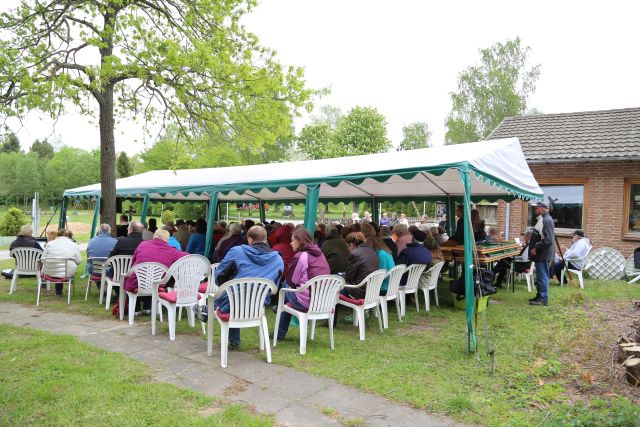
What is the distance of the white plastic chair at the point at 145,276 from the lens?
5660mm

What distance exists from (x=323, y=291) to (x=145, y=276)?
8.23ft

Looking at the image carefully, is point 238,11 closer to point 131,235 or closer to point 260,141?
point 260,141

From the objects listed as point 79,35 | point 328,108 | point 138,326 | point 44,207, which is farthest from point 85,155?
point 138,326

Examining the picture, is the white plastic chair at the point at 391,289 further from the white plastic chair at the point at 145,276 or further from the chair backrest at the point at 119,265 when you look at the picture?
the chair backrest at the point at 119,265

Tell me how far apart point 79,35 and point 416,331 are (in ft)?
26.2

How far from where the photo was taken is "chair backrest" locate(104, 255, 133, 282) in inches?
250

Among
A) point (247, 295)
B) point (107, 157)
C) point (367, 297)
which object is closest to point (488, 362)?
point (367, 297)

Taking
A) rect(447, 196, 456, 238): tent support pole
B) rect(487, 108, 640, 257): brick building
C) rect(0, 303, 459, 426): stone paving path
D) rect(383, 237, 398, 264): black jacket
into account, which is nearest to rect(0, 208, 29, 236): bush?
rect(0, 303, 459, 426): stone paving path

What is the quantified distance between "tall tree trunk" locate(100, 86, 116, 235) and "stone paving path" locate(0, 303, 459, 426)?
373 cm

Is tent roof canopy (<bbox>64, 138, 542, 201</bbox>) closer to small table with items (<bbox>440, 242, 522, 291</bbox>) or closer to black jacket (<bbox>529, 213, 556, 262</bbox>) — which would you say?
black jacket (<bbox>529, 213, 556, 262</bbox>)

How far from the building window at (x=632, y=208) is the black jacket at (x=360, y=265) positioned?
8.65 metres

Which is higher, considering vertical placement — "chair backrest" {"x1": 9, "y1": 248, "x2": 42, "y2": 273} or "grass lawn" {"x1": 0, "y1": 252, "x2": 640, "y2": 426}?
"chair backrest" {"x1": 9, "y1": 248, "x2": 42, "y2": 273}

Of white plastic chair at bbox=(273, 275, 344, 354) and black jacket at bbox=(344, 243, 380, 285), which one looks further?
black jacket at bbox=(344, 243, 380, 285)

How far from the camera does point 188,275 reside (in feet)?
17.7
